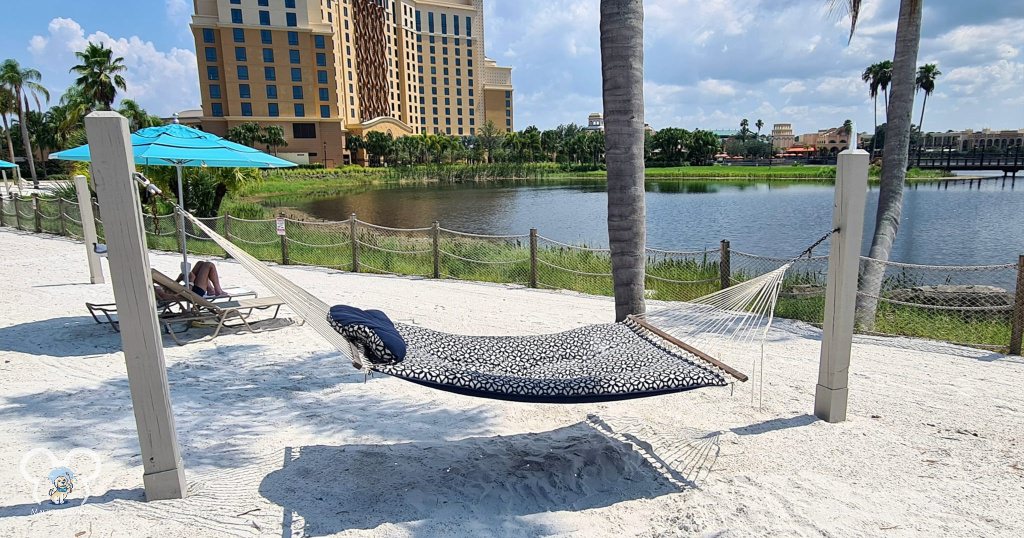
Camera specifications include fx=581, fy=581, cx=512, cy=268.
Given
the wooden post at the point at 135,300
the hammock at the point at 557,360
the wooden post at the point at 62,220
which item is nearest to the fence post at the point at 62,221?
the wooden post at the point at 62,220

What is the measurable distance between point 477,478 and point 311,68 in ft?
220

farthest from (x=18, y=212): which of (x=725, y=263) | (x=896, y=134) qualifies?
(x=896, y=134)

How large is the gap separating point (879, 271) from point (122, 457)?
8.17m

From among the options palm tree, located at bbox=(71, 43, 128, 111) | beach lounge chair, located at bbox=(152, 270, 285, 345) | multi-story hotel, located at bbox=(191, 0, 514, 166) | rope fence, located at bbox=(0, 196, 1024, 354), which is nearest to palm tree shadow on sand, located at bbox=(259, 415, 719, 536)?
rope fence, located at bbox=(0, 196, 1024, 354)

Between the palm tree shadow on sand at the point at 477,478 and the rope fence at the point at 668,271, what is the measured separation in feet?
8.74

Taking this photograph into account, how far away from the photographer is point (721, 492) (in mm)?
3178

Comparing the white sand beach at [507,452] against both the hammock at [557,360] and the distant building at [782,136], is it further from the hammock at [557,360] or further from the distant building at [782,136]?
the distant building at [782,136]

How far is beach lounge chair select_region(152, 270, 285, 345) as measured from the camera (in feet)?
18.9

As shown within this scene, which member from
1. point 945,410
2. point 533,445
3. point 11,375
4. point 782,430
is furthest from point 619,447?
point 11,375

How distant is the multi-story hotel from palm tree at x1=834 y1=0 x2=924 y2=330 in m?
61.6

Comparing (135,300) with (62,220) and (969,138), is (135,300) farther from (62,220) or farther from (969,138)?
(969,138)

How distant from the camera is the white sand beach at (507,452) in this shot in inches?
114

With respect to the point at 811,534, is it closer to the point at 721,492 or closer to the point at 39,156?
the point at 721,492

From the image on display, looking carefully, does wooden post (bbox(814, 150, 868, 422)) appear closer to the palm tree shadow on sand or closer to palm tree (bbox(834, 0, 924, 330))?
the palm tree shadow on sand
